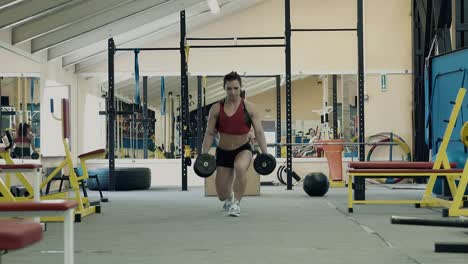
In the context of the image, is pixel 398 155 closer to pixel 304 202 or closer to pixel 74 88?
pixel 304 202

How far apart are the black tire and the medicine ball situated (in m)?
2.81

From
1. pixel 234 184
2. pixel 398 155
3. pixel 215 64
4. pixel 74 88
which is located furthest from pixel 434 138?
pixel 74 88

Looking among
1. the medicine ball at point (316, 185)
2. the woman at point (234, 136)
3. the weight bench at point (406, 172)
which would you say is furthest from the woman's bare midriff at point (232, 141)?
the medicine ball at point (316, 185)

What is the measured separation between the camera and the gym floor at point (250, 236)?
331 centimetres

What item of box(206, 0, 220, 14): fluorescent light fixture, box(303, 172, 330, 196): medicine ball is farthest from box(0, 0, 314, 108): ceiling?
box(303, 172, 330, 196): medicine ball

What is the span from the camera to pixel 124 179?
958cm

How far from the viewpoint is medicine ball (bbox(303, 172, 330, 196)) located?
25.7 ft

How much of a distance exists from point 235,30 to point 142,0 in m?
2.78

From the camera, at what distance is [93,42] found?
31.4 feet

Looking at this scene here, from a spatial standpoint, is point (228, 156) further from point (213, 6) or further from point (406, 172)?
point (213, 6)

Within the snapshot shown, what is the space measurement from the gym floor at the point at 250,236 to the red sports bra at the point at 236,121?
27.7 inches

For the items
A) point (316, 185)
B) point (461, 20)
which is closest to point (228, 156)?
point (316, 185)

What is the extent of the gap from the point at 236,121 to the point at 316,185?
105 inches

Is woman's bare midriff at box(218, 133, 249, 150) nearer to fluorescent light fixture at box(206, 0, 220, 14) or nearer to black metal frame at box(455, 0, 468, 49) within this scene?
black metal frame at box(455, 0, 468, 49)
